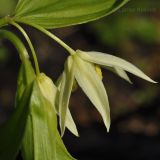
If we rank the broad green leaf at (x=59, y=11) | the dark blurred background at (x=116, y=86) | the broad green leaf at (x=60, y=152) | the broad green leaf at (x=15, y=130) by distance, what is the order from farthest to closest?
the dark blurred background at (x=116, y=86) → the broad green leaf at (x=59, y=11) → the broad green leaf at (x=60, y=152) → the broad green leaf at (x=15, y=130)

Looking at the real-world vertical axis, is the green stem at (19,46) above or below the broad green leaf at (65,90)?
above

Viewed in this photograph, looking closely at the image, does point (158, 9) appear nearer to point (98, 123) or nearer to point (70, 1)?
point (98, 123)

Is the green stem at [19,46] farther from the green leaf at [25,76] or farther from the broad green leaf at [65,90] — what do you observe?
the broad green leaf at [65,90]

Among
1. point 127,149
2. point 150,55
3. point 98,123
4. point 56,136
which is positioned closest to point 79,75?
point 56,136

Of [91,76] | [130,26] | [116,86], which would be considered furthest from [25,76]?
[130,26]

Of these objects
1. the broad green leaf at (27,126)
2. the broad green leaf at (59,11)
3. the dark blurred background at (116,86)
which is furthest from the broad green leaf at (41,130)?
the dark blurred background at (116,86)

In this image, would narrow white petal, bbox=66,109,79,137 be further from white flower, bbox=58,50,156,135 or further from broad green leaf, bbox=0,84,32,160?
broad green leaf, bbox=0,84,32,160

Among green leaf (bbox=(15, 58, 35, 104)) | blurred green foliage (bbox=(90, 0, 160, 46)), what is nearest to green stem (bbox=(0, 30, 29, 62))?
green leaf (bbox=(15, 58, 35, 104))
